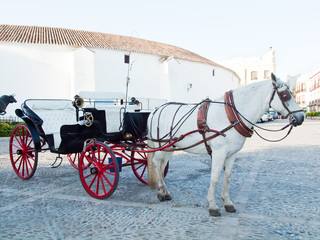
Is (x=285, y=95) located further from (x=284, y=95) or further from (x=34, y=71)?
(x=34, y=71)

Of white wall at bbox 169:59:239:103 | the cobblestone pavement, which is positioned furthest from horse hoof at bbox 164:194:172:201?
white wall at bbox 169:59:239:103

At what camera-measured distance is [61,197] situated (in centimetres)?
455

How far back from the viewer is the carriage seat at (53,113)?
18.5ft

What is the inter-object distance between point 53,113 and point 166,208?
3266mm

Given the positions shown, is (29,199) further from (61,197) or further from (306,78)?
(306,78)

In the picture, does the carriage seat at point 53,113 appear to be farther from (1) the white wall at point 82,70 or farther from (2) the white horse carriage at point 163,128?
(1) the white wall at point 82,70

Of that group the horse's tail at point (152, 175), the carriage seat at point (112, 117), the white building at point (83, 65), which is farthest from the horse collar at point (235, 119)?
the white building at point (83, 65)

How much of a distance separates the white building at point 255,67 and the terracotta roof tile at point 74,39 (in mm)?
29014

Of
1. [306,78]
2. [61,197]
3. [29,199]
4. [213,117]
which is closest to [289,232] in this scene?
[213,117]

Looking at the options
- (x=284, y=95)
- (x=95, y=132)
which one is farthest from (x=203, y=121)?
(x=95, y=132)

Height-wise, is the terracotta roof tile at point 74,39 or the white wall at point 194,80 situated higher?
the terracotta roof tile at point 74,39

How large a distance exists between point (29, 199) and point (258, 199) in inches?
137

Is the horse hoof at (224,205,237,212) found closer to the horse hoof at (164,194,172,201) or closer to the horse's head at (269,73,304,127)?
the horse hoof at (164,194,172,201)

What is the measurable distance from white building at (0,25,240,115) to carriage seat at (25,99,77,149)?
15.6m
